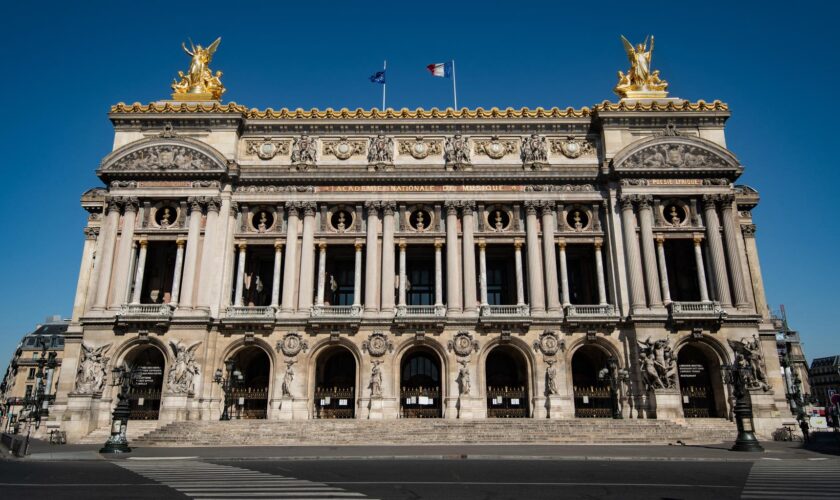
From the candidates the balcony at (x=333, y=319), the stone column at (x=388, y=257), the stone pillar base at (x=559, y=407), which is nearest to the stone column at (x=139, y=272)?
the balcony at (x=333, y=319)

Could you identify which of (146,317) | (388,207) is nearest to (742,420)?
(388,207)

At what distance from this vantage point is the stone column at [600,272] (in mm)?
39294

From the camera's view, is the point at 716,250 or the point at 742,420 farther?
the point at 716,250

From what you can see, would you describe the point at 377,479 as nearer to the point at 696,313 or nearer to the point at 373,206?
the point at 373,206

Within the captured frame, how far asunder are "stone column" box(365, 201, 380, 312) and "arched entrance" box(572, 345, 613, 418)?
14.2 metres

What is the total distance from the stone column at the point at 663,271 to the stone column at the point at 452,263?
13339 mm

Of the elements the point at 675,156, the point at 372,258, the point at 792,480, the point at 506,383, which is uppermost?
the point at 675,156

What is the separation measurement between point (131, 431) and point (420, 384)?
1820cm

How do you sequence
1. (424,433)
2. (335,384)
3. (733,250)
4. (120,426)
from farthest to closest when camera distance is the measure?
(335,384)
(733,250)
(424,433)
(120,426)

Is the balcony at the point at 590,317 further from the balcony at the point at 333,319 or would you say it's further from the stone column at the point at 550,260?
the balcony at the point at 333,319

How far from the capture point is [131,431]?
34000mm

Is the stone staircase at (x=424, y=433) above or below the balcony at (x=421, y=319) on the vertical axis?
below

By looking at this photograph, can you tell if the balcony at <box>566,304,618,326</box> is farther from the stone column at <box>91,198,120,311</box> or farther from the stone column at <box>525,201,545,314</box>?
the stone column at <box>91,198,120,311</box>

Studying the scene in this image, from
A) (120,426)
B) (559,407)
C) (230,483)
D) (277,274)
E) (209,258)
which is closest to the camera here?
(230,483)
